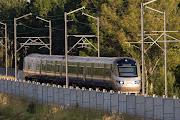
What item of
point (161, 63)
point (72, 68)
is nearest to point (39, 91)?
point (72, 68)

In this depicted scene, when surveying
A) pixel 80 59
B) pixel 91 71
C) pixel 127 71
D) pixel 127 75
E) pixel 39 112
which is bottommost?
pixel 39 112

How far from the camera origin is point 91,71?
41.9m

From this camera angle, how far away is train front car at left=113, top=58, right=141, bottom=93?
36.6 metres

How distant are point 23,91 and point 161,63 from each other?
35.8m

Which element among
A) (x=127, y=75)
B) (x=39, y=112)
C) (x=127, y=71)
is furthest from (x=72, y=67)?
(x=39, y=112)

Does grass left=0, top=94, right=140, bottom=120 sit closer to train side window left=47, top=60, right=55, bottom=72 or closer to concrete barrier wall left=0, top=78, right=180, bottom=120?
concrete barrier wall left=0, top=78, right=180, bottom=120

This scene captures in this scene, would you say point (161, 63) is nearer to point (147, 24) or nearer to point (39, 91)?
point (147, 24)

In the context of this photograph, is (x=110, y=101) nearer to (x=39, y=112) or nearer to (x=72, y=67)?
(x=39, y=112)

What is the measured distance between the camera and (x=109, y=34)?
7625 centimetres

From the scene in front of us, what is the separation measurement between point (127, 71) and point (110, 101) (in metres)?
9.94

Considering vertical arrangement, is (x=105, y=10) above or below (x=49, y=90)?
above

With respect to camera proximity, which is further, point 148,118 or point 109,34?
point 109,34

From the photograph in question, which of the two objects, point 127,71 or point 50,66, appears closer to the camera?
point 127,71

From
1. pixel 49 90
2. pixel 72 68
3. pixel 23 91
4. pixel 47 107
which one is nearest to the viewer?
pixel 47 107
